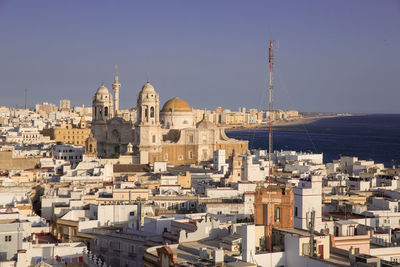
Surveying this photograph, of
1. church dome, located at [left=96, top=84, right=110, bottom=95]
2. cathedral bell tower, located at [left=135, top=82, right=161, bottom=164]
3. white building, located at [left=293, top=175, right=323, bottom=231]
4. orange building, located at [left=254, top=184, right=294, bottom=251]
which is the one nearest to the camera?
orange building, located at [left=254, top=184, right=294, bottom=251]

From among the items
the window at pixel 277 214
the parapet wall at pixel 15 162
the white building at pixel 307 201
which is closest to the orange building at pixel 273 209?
the window at pixel 277 214

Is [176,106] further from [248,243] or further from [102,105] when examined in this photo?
[248,243]

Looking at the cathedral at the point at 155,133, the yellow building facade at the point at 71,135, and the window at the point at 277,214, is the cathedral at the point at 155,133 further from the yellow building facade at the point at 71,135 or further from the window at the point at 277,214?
the window at the point at 277,214

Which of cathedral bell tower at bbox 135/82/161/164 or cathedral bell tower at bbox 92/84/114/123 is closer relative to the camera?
cathedral bell tower at bbox 135/82/161/164

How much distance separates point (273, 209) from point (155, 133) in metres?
33.2

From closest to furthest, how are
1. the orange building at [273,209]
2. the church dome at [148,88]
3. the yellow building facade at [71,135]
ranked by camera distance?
the orange building at [273,209]
the church dome at [148,88]
the yellow building facade at [71,135]

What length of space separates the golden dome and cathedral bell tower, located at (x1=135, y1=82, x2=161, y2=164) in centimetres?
754

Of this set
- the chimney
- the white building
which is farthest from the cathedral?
the chimney

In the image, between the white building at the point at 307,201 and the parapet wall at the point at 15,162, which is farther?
the parapet wall at the point at 15,162

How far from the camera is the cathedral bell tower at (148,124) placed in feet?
166

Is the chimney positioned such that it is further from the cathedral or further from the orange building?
the cathedral

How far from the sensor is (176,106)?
58812 millimetres

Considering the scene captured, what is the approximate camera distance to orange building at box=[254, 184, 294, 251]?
18.1 meters

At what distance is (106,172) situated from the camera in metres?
37.8
